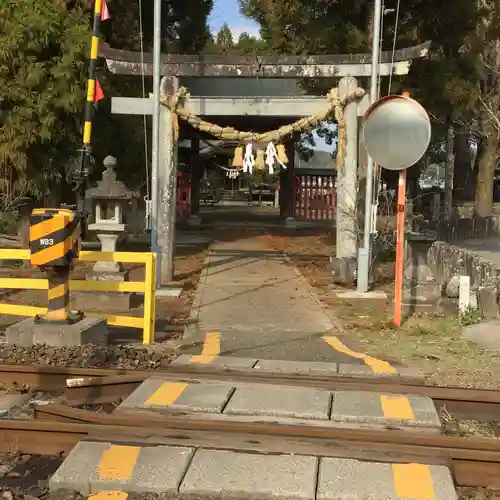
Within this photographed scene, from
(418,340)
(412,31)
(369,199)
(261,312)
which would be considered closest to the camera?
(418,340)

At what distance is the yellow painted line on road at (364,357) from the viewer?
682cm

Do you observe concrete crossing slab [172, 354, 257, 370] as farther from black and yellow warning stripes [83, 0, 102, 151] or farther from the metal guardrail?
black and yellow warning stripes [83, 0, 102, 151]

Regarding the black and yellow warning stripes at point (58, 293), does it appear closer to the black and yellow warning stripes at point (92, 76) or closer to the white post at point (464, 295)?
the black and yellow warning stripes at point (92, 76)

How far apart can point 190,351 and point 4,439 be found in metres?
3.16

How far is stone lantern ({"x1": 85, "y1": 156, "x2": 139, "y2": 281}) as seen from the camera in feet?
39.1

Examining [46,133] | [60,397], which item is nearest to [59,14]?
[46,133]

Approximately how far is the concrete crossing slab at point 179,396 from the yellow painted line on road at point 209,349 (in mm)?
1092

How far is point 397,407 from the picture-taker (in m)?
5.27

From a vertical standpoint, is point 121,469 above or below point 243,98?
below

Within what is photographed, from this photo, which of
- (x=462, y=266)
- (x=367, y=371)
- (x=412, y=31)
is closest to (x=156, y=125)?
(x=462, y=266)

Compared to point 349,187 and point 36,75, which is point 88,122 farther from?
point 36,75

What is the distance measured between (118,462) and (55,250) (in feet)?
11.0

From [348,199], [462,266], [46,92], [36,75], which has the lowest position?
[462,266]

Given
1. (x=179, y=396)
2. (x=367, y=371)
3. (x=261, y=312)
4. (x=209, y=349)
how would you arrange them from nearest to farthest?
(x=179, y=396) → (x=367, y=371) → (x=209, y=349) → (x=261, y=312)
